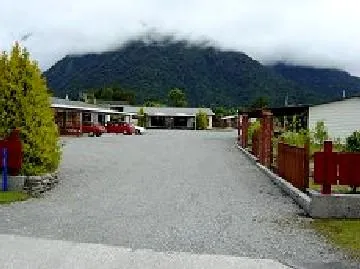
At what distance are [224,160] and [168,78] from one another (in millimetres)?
124430

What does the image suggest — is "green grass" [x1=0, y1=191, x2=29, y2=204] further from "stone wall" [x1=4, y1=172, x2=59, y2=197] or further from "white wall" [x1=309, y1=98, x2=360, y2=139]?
"white wall" [x1=309, y1=98, x2=360, y2=139]

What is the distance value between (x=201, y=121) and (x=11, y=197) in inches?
3412

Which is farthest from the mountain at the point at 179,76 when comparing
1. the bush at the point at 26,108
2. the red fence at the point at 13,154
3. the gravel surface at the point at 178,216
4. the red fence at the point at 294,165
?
the red fence at the point at 13,154

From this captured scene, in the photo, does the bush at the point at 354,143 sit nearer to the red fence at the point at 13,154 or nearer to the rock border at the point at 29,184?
the rock border at the point at 29,184

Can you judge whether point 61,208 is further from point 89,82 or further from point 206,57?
point 206,57

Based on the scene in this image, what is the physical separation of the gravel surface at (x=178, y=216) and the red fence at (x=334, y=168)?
79cm

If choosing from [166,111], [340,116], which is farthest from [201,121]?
[340,116]

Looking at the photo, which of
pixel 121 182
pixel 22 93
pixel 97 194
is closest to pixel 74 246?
pixel 97 194

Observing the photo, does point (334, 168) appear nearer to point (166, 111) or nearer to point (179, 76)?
point (166, 111)

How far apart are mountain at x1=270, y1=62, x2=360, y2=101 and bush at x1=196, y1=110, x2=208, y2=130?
252ft

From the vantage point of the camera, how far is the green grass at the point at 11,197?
1279 centimetres

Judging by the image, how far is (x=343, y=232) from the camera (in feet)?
31.4

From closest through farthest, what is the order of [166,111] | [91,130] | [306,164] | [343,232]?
[343,232], [306,164], [91,130], [166,111]

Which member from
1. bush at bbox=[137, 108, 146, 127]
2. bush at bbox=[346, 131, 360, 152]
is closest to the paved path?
bush at bbox=[346, 131, 360, 152]
